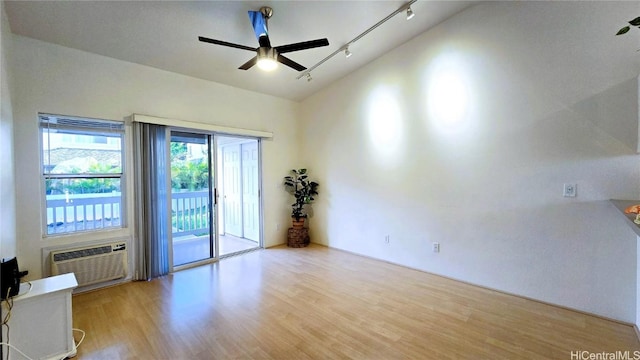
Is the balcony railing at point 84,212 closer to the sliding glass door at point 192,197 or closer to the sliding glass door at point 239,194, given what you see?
the sliding glass door at point 192,197

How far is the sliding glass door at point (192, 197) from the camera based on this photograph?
13.6 feet

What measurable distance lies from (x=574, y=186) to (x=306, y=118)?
168 inches

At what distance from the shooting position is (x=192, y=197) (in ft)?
14.4

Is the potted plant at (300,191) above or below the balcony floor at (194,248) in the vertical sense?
above

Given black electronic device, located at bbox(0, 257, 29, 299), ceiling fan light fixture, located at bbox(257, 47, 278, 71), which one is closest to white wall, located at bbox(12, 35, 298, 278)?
black electronic device, located at bbox(0, 257, 29, 299)

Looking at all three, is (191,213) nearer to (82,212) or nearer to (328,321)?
(82,212)

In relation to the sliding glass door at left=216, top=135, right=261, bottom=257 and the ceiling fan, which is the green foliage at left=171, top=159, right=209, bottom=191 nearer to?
the sliding glass door at left=216, top=135, right=261, bottom=257

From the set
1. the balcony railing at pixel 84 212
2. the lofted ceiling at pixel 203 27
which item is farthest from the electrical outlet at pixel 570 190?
the balcony railing at pixel 84 212

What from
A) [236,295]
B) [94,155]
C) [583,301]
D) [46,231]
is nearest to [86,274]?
[46,231]

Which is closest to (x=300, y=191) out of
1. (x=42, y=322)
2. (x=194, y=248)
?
(x=194, y=248)

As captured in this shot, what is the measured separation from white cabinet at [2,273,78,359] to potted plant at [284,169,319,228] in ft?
11.5

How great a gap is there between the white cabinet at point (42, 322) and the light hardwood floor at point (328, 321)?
19 cm

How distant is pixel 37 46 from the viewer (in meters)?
2.94

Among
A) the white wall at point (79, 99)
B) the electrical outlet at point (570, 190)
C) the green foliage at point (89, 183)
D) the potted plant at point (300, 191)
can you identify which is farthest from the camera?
the potted plant at point (300, 191)
